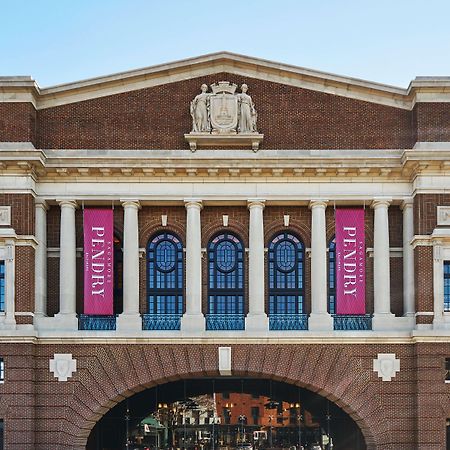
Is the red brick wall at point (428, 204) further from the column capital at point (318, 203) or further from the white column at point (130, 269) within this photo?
the white column at point (130, 269)

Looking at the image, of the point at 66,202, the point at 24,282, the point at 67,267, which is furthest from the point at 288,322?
the point at 24,282

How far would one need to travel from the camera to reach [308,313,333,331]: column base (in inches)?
1629

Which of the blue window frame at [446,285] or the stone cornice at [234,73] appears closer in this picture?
the blue window frame at [446,285]

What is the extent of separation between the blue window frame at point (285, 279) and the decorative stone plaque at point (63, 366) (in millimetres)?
7954

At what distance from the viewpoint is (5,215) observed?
40875mm

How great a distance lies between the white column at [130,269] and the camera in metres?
41.3

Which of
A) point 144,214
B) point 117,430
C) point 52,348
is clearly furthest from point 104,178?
point 117,430

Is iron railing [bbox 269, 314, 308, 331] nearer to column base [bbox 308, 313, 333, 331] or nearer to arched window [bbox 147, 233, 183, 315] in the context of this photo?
column base [bbox 308, 313, 333, 331]

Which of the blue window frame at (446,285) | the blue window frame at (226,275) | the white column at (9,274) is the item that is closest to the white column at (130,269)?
the blue window frame at (226,275)

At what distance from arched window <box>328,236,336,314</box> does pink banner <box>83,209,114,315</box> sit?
27.9ft

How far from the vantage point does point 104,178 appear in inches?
1657

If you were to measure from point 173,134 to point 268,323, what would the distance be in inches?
322

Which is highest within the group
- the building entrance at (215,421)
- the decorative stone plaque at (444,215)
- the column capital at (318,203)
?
the column capital at (318,203)

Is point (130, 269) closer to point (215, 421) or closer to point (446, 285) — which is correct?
point (215, 421)
